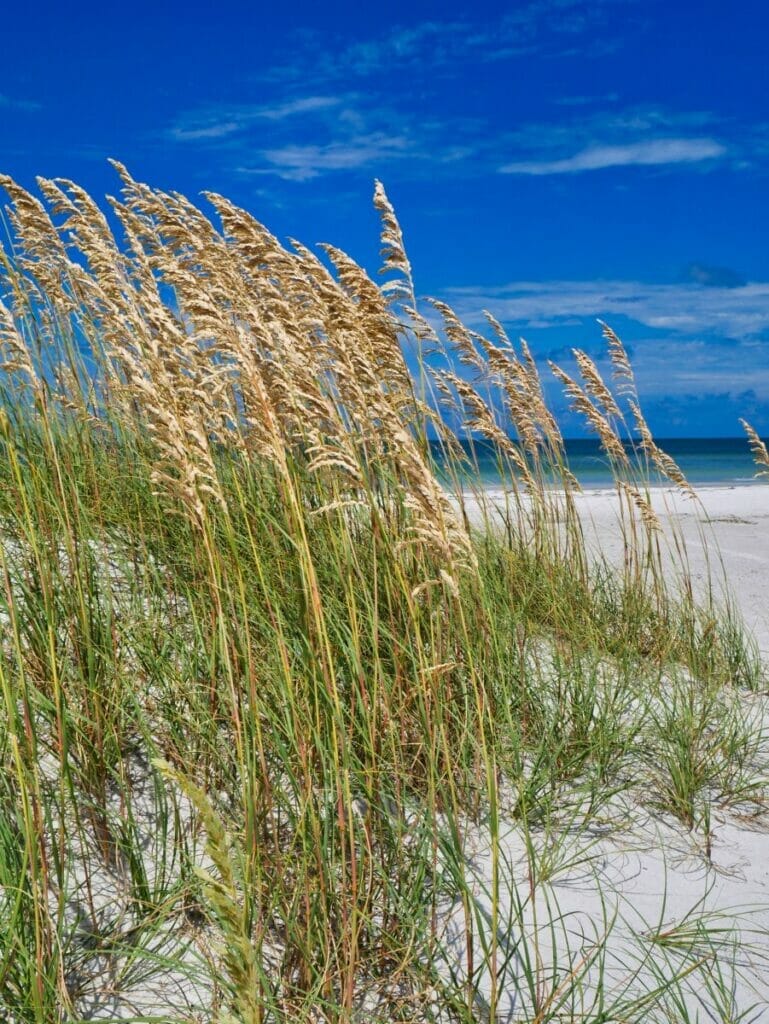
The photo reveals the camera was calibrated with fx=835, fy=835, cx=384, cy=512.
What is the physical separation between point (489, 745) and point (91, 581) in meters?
1.59

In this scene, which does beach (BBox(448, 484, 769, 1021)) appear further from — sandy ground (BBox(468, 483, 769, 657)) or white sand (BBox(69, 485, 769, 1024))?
sandy ground (BBox(468, 483, 769, 657))

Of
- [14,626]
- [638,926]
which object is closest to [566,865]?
[638,926]

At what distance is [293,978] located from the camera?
2.10 m

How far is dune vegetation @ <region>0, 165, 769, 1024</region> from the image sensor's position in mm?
2006

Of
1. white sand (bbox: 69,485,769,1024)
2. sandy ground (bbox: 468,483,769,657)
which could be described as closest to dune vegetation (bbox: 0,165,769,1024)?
white sand (bbox: 69,485,769,1024)

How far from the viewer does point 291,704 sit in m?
2.15

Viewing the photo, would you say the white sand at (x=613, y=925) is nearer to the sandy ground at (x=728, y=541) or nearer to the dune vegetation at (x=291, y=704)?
the dune vegetation at (x=291, y=704)

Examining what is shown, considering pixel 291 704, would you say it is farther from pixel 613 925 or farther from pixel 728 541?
pixel 728 541

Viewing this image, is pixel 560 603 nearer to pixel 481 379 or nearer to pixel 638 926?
pixel 481 379

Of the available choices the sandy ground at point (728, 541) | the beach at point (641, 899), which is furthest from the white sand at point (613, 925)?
the sandy ground at point (728, 541)

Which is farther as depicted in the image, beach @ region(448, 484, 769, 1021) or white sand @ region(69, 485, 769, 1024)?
beach @ region(448, 484, 769, 1021)

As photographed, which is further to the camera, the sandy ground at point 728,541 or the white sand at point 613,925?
the sandy ground at point 728,541

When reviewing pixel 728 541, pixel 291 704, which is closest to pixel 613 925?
pixel 291 704

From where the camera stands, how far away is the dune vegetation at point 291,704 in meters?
2.01
